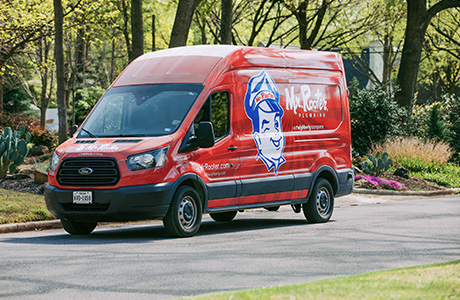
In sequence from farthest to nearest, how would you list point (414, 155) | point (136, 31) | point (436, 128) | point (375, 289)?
point (436, 128) → point (414, 155) → point (136, 31) → point (375, 289)

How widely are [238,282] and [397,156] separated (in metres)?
20.6

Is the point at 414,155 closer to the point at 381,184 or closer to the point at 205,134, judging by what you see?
the point at 381,184

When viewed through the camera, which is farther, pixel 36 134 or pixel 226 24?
pixel 36 134

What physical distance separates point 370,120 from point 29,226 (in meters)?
17.5

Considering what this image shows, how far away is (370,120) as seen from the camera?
28312 mm

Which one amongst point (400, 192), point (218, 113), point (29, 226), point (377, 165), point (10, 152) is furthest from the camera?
point (377, 165)

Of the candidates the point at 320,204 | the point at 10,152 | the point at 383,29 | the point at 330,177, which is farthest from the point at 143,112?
the point at 383,29

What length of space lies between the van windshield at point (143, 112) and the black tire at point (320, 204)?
140 inches

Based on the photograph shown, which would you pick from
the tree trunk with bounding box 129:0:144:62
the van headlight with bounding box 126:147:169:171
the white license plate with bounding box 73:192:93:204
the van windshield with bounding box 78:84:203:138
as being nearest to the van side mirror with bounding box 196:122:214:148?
the van windshield with bounding box 78:84:203:138

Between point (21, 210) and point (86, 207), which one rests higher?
point (86, 207)

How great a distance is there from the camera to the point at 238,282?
7.62m

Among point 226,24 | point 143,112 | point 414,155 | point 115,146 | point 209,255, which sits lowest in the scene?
point 414,155

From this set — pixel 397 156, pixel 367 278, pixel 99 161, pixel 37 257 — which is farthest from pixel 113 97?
pixel 397 156

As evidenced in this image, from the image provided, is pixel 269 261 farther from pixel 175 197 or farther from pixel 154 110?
pixel 154 110
